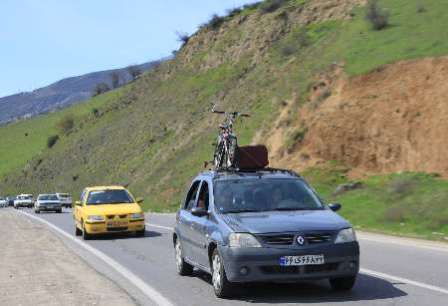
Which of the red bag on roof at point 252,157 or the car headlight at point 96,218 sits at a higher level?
the red bag on roof at point 252,157

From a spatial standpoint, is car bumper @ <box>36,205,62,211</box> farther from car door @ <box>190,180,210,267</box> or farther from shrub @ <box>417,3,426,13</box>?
car door @ <box>190,180,210,267</box>

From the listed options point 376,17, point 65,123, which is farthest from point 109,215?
point 65,123

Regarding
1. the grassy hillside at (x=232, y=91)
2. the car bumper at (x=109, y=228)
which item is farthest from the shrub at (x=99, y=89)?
the car bumper at (x=109, y=228)

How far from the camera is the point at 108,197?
24.5 metres

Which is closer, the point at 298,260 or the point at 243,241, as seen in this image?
the point at 298,260

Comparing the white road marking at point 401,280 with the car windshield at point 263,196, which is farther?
the car windshield at point 263,196

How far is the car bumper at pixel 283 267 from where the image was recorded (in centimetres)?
995

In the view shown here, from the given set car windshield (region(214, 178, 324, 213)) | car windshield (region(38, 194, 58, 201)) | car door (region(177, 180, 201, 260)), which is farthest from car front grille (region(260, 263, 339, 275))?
car windshield (region(38, 194, 58, 201))

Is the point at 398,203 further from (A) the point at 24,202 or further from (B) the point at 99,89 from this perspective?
(B) the point at 99,89

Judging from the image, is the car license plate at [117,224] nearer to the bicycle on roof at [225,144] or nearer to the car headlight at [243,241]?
the bicycle on roof at [225,144]

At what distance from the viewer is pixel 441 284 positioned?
36.9 ft

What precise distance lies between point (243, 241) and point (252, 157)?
5.44 meters

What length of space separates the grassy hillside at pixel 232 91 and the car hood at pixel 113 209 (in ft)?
22.9

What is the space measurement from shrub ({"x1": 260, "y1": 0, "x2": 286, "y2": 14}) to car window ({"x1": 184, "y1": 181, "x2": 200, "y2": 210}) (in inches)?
2272
